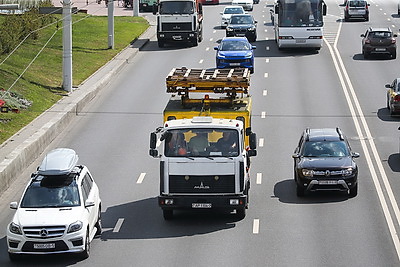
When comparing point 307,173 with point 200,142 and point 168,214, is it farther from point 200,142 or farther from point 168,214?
point 168,214

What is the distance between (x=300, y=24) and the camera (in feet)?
182

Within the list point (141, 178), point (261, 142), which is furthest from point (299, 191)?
point (261, 142)

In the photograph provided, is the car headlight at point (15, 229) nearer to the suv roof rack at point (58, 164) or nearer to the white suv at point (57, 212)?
the white suv at point (57, 212)

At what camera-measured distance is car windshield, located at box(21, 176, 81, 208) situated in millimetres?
22156

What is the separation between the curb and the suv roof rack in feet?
16.5

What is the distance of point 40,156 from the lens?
33062 millimetres

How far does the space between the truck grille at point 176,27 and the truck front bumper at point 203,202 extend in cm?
3432

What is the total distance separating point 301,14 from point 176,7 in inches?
286

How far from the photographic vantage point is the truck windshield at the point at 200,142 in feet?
81.0

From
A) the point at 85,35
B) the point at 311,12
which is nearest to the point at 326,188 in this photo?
the point at 311,12

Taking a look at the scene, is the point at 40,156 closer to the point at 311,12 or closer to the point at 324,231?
the point at 324,231

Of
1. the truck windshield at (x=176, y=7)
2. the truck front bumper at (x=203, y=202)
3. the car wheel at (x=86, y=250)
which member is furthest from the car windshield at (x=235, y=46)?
the car wheel at (x=86, y=250)

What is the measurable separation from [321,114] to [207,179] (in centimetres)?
1623

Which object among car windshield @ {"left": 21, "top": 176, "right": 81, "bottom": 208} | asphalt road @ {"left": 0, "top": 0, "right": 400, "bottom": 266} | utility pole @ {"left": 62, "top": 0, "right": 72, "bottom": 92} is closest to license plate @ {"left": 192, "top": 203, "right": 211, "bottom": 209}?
asphalt road @ {"left": 0, "top": 0, "right": 400, "bottom": 266}
